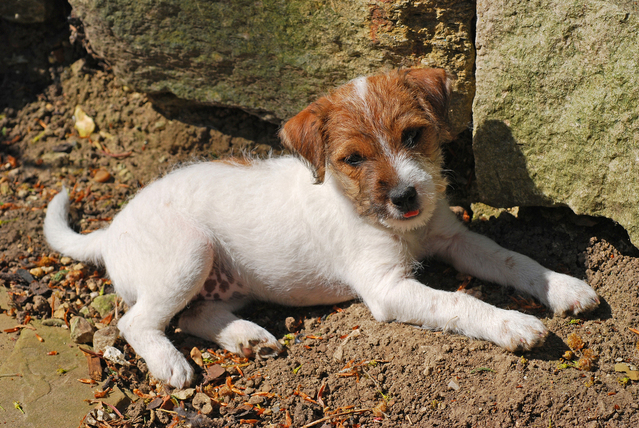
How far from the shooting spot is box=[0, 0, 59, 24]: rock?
6410 mm

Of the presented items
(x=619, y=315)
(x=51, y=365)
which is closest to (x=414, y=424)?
(x=619, y=315)

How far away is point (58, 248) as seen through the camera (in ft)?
17.4

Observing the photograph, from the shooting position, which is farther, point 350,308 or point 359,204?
point 350,308

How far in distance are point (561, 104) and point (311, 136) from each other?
6.18 ft

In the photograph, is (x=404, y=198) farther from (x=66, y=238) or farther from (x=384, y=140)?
(x=66, y=238)

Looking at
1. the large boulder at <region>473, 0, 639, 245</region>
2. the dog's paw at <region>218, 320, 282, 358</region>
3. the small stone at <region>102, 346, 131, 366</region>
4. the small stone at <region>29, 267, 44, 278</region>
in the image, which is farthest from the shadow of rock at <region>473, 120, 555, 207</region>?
the small stone at <region>29, 267, 44, 278</region>

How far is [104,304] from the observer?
16.9 feet

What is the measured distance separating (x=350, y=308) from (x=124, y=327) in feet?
6.29

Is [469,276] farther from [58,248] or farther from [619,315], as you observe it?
[58,248]

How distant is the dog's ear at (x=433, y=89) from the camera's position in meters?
4.09

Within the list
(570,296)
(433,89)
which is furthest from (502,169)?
(570,296)

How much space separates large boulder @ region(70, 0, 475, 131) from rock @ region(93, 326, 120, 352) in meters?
2.45

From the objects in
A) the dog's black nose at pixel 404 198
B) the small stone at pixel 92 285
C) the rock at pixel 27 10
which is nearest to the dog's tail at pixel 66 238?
the small stone at pixel 92 285

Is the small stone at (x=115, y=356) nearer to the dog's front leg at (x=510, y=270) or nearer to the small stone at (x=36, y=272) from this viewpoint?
the small stone at (x=36, y=272)
